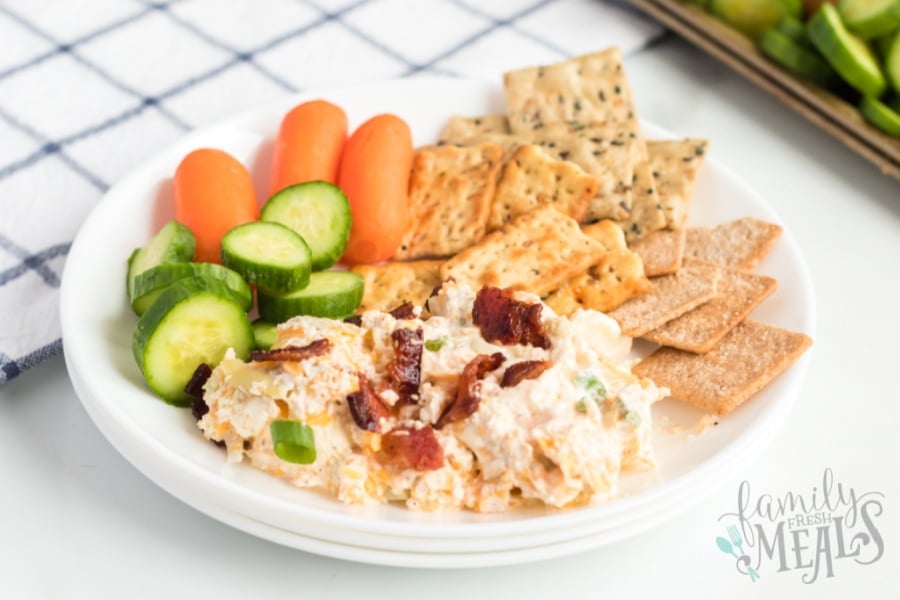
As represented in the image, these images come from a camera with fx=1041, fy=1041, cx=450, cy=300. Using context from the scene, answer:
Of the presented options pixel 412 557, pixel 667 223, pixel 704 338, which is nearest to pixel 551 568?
pixel 412 557

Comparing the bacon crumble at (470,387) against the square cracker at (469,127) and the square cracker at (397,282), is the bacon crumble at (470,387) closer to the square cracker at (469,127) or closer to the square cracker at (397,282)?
the square cracker at (397,282)

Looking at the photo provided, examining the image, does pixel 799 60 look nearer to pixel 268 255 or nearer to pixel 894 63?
pixel 894 63

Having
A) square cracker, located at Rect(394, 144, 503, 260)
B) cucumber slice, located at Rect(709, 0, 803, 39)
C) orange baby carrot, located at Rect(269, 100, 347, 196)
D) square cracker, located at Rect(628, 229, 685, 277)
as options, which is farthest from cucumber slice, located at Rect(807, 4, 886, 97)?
orange baby carrot, located at Rect(269, 100, 347, 196)

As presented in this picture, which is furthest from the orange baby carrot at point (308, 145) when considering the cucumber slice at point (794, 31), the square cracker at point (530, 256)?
the cucumber slice at point (794, 31)

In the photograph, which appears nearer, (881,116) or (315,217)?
(315,217)

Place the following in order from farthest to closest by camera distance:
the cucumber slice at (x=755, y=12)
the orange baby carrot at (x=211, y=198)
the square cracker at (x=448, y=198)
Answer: the cucumber slice at (x=755, y=12), the square cracker at (x=448, y=198), the orange baby carrot at (x=211, y=198)

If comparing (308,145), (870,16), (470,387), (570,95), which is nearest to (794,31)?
(870,16)

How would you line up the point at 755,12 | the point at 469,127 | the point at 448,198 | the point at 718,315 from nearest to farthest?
the point at 718,315
the point at 448,198
the point at 469,127
the point at 755,12
